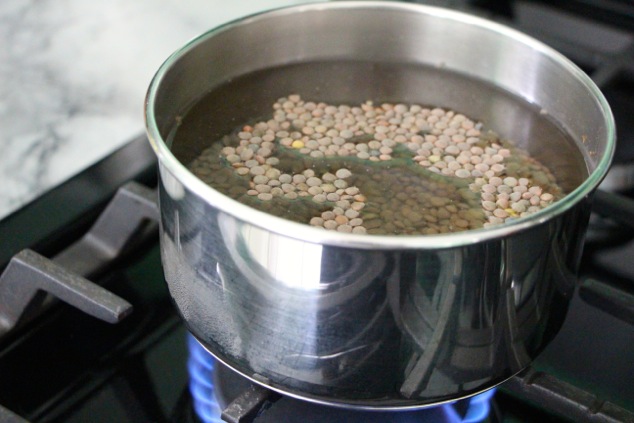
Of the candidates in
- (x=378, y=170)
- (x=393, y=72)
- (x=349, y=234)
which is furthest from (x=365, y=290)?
(x=393, y=72)

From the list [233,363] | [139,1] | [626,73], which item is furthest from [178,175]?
[139,1]

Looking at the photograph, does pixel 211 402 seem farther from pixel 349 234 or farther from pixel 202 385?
pixel 349 234

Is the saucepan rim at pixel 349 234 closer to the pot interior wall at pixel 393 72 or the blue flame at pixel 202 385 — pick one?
the pot interior wall at pixel 393 72

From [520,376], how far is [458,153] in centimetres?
18

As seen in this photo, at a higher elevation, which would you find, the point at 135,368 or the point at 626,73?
the point at 626,73

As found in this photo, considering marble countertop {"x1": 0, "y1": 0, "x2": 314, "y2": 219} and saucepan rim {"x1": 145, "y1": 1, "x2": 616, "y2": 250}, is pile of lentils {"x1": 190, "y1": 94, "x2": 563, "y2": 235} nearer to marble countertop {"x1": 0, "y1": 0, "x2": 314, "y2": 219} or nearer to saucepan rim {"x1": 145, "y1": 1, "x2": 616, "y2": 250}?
saucepan rim {"x1": 145, "y1": 1, "x2": 616, "y2": 250}

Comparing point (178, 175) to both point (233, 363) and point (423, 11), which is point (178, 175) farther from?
point (423, 11)

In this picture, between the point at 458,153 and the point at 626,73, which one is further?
the point at 626,73

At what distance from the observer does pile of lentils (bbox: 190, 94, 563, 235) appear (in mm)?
551

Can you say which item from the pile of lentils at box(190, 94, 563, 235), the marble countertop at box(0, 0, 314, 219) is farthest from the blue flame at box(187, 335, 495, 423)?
the marble countertop at box(0, 0, 314, 219)

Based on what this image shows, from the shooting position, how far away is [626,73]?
793mm

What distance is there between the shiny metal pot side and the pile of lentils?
7 cm

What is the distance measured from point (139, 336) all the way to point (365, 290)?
280 millimetres

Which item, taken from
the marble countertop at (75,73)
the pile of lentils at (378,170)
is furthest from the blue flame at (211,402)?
the marble countertop at (75,73)
